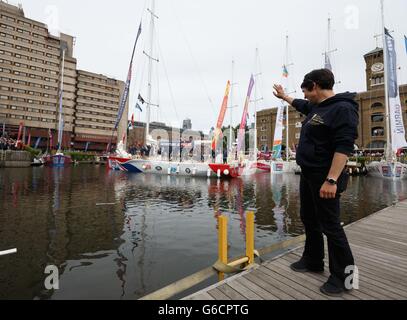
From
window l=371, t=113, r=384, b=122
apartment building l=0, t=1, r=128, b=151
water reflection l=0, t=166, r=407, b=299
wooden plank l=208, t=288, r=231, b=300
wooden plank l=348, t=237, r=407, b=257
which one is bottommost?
water reflection l=0, t=166, r=407, b=299

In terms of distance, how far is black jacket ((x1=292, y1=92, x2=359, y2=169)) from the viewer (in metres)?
2.82

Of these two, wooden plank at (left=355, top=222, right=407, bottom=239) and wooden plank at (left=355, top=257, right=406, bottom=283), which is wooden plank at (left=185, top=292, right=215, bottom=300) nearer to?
wooden plank at (left=355, top=257, right=406, bottom=283)

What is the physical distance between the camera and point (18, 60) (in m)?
65.6

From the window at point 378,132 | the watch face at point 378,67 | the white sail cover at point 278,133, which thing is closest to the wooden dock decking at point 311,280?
the white sail cover at point 278,133

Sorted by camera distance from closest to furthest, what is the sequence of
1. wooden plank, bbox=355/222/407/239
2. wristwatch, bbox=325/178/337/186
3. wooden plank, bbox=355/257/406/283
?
wristwatch, bbox=325/178/337/186 < wooden plank, bbox=355/257/406/283 < wooden plank, bbox=355/222/407/239

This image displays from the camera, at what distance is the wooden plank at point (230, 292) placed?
9.71 ft

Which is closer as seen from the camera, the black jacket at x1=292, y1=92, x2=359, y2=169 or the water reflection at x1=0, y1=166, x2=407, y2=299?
the black jacket at x1=292, y1=92, x2=359, y2=169

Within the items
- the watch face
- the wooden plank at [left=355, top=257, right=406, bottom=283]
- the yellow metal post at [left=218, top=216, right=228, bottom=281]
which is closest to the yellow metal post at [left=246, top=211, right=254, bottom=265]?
the yellow metal post at [left=218, top=216, right=228, bottom=281]

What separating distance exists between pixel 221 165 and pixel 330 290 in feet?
77.4

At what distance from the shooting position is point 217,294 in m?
3.02

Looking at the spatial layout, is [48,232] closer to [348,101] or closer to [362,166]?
[348,101]

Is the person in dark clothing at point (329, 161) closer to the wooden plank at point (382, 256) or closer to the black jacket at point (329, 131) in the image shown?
the black jacket at point (329, 131)

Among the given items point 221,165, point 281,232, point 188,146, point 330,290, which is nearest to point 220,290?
point 330,290

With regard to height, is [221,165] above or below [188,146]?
below
